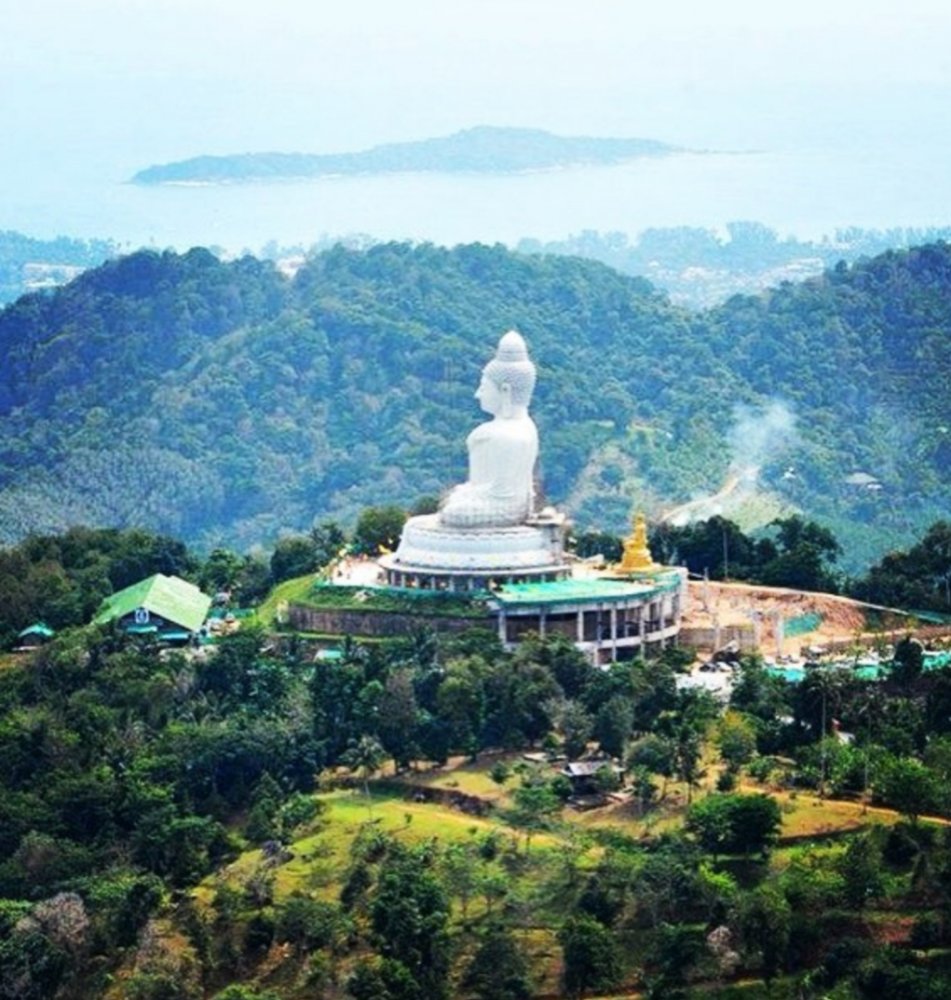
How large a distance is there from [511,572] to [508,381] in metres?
3.78

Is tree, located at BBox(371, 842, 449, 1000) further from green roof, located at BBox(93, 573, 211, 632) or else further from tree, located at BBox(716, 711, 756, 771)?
green roof, located at BBox(93, 573, 211, 632)

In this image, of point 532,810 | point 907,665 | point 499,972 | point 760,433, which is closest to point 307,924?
point 499,972

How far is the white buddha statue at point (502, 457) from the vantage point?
142ft

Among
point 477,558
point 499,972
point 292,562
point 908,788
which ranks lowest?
point 499,972

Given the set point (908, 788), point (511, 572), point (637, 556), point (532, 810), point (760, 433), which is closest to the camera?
point (908, 788)

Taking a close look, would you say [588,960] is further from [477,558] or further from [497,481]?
[497,481]

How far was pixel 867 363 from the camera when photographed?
74.5 m

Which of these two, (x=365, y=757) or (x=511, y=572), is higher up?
(x=511, y=572)

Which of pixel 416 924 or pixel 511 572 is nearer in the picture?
pixel 416 924

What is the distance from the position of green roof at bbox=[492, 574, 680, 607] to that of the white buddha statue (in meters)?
1.66

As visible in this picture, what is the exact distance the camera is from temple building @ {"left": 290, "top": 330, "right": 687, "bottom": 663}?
41.2 metres

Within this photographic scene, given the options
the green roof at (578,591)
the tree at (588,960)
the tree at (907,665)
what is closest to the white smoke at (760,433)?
the green roof at (578,591)

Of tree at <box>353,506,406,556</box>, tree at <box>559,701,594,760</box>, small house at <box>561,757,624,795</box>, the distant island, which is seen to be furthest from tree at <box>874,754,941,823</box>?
the distant island

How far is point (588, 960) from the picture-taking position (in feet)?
105
